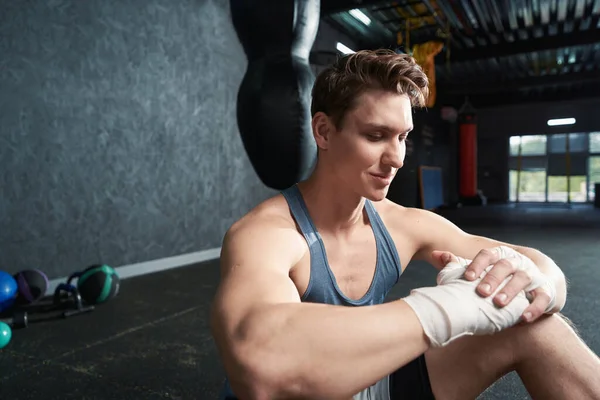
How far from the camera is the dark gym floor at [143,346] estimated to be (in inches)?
66.7

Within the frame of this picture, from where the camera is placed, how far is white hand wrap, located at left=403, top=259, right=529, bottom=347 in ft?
2.14

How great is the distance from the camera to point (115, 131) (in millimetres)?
3492

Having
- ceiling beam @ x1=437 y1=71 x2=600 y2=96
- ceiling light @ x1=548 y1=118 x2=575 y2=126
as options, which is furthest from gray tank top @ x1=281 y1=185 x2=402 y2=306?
ceiling light @ x1=548 y1=118 x2=575 y2=126

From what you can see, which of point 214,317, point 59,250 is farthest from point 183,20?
point 214,317

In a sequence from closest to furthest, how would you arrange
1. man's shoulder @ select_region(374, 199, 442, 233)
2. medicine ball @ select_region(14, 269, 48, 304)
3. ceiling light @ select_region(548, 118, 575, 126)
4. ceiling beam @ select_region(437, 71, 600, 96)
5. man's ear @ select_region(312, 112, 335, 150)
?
man's ear @ select_region(312, 112, 335, 150) < man's shoulder @ select_region(374, 199, 442, 233) < medicine ball @ select_region(14, 269, 48, 304) < ceiling beam @ select_region(437, 71, 600, 96) < ceiling light @ select_region(548, 118, 575, 126)

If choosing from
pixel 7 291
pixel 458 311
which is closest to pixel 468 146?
pixel 7 291

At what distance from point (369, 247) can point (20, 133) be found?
269cm

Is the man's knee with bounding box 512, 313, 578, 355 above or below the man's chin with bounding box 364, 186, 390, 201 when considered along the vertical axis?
below

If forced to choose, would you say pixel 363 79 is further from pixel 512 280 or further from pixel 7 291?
pixel 7 291

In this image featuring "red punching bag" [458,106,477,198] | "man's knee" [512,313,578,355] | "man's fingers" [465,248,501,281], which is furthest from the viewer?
"red punching bag" [458,106,477,198]

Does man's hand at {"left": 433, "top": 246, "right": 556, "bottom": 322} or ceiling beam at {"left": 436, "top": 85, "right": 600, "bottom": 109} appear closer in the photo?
man's hand at {"left": 433, "top": 246, "right": 556, "bottom": 322}

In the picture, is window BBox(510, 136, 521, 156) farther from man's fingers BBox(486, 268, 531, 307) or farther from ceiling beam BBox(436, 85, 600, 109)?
man's fingers BBox(486, 268, 531, 307)

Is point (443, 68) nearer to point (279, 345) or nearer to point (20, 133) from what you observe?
point (20, 133)

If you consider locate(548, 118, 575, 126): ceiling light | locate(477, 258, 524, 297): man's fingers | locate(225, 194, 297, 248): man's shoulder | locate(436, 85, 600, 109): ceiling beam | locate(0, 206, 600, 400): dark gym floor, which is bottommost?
locate(0, 206, 600, 400): dark gym floor
